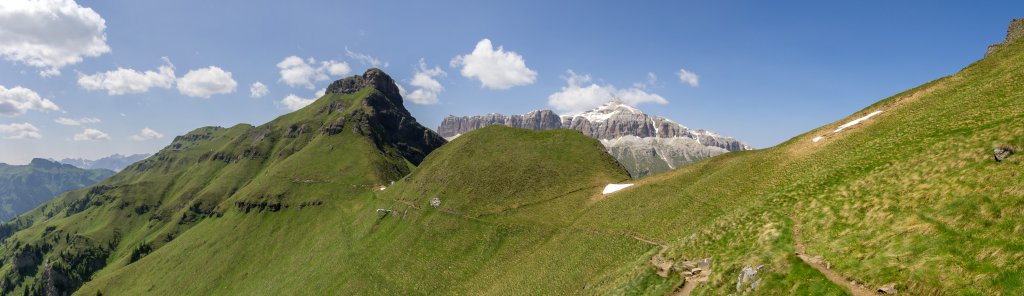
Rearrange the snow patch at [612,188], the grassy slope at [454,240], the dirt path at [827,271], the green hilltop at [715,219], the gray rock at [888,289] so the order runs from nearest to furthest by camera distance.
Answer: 1. the gray rock at [888,289]
2. the dirt path at [827,271]
3. the green hilltop at [715,219]
4. the grassy slope at [454,240]
5. the snow patch at [612,188]

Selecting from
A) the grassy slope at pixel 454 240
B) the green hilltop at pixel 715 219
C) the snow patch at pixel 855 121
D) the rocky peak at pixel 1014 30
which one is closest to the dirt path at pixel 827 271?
the green hilltop at pixel 715 219

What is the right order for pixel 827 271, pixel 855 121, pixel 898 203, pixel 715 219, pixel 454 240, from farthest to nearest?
pixel 454 240 → pixel 855 121 → pixel 715 219 → pixel 898 203 → pixel 827 271

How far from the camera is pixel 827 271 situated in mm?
26688

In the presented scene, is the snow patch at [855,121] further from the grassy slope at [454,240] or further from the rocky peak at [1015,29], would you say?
the grassy slope at [454,240]

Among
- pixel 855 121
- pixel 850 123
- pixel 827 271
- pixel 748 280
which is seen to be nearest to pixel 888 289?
pixel 827 271

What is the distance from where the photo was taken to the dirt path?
23469 mm

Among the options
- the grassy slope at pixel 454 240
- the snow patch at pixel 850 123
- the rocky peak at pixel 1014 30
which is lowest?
the grassy slope at pixel 454 240

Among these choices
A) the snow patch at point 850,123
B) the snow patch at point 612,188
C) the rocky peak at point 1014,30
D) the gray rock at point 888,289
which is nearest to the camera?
the gray rock at point 888,289

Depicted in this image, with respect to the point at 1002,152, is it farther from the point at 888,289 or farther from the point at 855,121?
the point at 855,121

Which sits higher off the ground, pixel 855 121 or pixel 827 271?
pixel 855 121

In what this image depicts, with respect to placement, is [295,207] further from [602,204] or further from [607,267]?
[607,267]

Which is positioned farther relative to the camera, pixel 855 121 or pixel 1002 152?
pixel 855 121

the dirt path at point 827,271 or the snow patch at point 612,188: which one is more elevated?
the snow patch at point 612,188

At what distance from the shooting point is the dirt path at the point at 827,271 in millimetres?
23469
